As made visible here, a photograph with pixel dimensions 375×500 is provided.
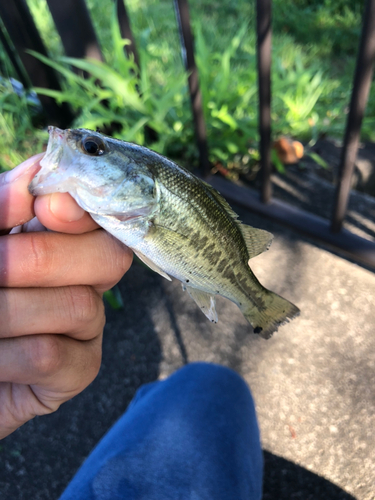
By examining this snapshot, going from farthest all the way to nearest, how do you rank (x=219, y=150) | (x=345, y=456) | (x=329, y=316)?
(x=219, y=150) < (x=329, y=316) < (x=345, y=456)

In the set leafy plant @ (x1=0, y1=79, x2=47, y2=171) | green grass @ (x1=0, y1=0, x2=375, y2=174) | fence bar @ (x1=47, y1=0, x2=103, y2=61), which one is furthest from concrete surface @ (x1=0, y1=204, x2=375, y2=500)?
fence bar @ (x1=47, y1=0, x2=103, y2=61)

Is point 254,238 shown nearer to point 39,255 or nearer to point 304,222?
point 39,255

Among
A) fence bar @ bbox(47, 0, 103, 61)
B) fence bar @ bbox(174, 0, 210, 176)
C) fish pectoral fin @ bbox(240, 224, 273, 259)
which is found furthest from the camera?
fence bar @ bbox(47, 0, 103, 61)

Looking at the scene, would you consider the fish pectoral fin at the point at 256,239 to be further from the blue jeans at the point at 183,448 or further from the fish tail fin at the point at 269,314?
the blue jeans at the point at 183,448

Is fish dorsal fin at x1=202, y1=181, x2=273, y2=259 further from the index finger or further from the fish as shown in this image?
the index finger

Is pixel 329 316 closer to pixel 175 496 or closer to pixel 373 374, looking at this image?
pixel 373 374

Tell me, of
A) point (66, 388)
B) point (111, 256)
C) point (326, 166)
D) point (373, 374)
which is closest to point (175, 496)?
point (66, 388)

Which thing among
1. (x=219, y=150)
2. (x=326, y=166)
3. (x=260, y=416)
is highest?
(x=219, y=150)
